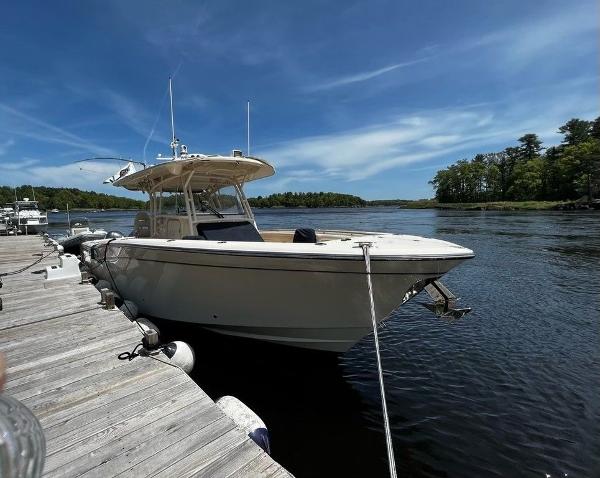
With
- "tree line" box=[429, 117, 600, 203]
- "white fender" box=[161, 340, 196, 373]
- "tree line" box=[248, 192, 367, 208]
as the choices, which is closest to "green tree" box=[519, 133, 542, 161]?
"tree line" box=[429, 117, 600, 203]

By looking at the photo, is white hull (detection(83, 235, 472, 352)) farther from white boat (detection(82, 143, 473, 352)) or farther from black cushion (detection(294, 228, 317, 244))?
black cushion (detection(294, 228, 317, 244))

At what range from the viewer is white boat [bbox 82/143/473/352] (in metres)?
4.45

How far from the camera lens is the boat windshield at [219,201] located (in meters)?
7.37

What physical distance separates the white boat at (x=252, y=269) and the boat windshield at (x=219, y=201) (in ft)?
0.10

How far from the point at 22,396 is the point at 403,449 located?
3927mm

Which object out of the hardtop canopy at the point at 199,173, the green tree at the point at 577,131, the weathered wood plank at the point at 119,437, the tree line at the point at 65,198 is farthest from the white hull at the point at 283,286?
the tree line at the point at 65,198

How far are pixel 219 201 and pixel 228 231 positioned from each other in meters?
1.03

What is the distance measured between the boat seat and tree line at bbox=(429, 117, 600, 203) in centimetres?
7065

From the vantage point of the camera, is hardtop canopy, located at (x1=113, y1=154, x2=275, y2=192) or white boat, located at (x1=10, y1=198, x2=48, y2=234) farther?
white boat, located at (x1=10, y1=198, x2=48, y2=234)

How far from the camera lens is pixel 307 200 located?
137 metres

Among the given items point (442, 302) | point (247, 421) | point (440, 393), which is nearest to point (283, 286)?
point (247, 421)

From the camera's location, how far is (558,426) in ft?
14.1

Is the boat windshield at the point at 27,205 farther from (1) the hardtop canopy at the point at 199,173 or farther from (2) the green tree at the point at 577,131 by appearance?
(2) the green tree at the point at 577,131

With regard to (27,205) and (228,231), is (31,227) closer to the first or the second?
(27,205)
